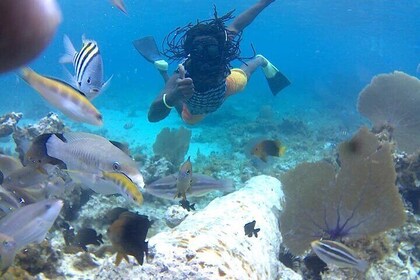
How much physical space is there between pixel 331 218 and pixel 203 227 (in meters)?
1.94

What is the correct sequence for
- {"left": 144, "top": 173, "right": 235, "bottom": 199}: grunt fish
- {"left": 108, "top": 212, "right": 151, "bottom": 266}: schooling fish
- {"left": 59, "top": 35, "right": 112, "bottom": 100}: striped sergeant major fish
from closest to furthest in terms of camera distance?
1. {"left": 108, "top": 212, "right": 151, "bottom": 266}: schooling fish
2. {"left": 59, "top": 35, "right": 112, "bottom": 100}: striped sergeant major fish
3. {"left": 144, "top": 173, "right": 235, "bottom": 199}: grunt fish

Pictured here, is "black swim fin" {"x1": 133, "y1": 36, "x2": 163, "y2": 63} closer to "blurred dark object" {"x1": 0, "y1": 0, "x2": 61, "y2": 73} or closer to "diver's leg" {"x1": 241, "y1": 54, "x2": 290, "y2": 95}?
"diver's leg" {"x1": 241, "y1": 54, "x2": 290, "y2": 95}

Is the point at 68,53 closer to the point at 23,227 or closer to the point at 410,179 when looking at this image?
the point at 23,227

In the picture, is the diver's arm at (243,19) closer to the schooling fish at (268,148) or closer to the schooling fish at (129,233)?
the schooling fish at (268,148)

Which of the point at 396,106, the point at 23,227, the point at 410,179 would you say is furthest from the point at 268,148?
the point at 396,106

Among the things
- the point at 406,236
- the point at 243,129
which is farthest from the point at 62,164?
the point at 243,129

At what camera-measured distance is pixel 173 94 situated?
5.32m

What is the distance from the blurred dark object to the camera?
0.58 metres

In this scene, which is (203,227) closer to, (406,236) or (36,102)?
(406,236)

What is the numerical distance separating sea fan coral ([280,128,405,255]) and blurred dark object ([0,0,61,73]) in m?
4.56

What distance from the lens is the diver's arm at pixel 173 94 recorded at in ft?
17.0

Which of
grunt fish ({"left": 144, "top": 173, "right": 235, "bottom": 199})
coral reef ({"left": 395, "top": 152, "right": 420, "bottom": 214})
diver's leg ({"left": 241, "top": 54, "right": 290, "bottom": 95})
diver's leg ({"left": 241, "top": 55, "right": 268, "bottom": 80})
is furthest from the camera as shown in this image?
diver's leg ({"left": 241, "top": 54, "right": 290, "bottom": 95})

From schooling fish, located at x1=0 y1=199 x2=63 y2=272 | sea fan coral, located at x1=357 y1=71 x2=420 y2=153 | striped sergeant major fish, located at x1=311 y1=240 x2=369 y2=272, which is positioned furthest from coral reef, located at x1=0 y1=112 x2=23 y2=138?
sea fan coral, located at x1=357 y1=71 x2=420 y2=153

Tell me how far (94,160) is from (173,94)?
8.71 ft
